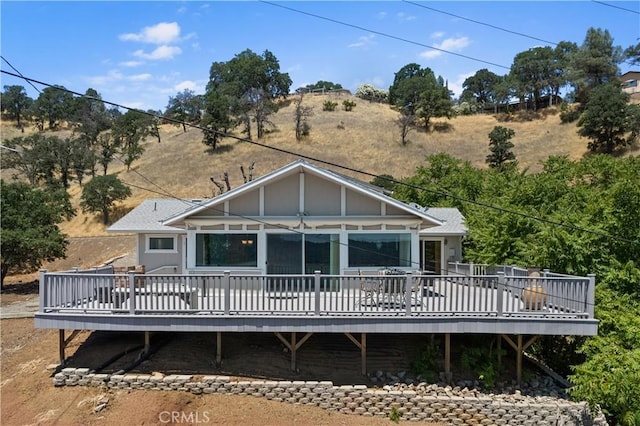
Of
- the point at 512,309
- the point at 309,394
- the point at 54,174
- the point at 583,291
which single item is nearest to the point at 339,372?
the point at 309,394

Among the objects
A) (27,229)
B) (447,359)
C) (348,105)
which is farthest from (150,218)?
(348,105)

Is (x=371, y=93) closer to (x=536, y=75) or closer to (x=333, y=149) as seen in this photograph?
(x=536, y=75)

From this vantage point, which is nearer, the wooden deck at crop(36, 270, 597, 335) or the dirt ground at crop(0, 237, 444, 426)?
the dirt ground at crop(0, 237, 444, 426)

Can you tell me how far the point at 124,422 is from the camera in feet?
30.1

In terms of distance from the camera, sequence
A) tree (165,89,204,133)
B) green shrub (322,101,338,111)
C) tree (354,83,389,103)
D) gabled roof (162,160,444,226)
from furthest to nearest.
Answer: tree (354,83,389,103), green shrub (322,101,338,111), tree (165,89,204,133), gabled roof (162,160,444,226)

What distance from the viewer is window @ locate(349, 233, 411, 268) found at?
12.8m

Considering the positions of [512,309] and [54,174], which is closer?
[512,309]

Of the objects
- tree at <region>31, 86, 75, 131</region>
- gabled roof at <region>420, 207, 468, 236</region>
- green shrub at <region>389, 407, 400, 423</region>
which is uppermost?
tree at <region>31, 86, 75, 131</region>

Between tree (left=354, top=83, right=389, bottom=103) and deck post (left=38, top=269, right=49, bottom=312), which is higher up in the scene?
tree (left=354, top=83, right=389, bottom=103)

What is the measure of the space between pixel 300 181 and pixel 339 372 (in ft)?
17.9

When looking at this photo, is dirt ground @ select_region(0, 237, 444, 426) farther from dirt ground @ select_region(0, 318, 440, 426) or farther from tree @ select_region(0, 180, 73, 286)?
tree @ select_region(0, 180, 73, 286)

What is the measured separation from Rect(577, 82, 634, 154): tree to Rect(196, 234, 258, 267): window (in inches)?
1756

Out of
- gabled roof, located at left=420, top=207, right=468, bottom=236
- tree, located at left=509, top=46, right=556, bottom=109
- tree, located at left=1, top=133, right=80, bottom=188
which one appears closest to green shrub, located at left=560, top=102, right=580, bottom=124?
tree, located at left=509, top=46, right=556, bottom=109

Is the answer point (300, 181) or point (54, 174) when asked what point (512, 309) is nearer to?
point (300, 181)
